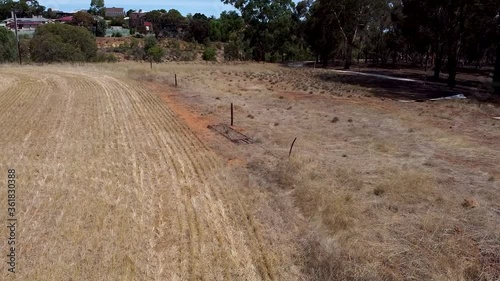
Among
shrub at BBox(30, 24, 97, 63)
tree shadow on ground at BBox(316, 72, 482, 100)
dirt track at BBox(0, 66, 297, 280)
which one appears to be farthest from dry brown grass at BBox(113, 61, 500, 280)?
shrub at BBox(30, 24, 97, 63)

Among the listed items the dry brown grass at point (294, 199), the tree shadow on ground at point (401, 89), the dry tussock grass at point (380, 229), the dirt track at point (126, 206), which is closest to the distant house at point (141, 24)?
the tree shadow on ground at point (401, 89)

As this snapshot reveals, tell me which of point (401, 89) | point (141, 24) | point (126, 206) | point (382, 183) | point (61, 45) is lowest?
point (126, 206)

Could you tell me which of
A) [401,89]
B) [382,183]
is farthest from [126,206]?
[401,89]

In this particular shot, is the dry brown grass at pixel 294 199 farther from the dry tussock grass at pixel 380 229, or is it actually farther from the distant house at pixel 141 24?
the distant house at pixel 141 24

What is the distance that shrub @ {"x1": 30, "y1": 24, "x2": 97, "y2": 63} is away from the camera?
46344 millimetres

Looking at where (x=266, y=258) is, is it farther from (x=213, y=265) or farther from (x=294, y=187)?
(x=294, y=187)

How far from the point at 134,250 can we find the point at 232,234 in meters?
1.88

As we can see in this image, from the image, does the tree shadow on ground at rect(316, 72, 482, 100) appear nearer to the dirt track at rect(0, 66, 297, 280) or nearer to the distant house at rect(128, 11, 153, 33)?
the dirt track at rect(0, 66, 297, 280)

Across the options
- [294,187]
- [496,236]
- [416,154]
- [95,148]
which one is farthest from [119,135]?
[496,236]

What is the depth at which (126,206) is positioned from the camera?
28.6 ft

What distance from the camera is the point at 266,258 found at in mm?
6941

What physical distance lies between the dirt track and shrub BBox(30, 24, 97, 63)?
110 ft

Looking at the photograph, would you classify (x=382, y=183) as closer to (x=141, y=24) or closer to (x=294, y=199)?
(x=294, y=199)

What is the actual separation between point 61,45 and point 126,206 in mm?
45024
